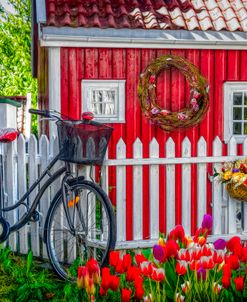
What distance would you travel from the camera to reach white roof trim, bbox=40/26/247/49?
8727 mm

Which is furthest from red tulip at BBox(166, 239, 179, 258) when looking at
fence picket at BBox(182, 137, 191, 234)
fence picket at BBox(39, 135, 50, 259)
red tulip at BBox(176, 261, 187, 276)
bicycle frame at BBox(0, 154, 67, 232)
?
fence picket at BBox(39, 135, 50, 259)

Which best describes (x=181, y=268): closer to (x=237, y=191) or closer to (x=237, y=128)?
(x=237, y=191)

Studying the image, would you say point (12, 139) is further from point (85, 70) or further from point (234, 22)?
point (234, 22)

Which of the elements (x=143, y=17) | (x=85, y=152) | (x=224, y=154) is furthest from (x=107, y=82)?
(x=85, y=152)

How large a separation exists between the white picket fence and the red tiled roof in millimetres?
2868

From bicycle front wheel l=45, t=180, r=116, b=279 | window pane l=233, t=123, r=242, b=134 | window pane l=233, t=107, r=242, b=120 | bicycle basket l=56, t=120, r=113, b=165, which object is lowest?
bicycle front wheel l=45, t=180, r=116, b=279

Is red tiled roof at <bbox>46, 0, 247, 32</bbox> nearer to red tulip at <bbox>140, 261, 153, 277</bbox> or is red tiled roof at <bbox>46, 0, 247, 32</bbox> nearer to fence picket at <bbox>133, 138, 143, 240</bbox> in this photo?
A: fence picket at <bbox>133, 138, 143, 240</bbox>

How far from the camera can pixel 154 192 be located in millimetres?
6164

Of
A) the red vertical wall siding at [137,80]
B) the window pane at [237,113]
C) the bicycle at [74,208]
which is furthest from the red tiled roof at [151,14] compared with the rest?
the bicycle at [74,208]

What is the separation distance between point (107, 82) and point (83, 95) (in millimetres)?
410

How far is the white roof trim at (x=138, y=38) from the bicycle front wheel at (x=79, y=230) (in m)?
3.39

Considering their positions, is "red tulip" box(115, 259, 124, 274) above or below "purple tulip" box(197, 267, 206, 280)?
above

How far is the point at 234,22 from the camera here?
9414 millimetres

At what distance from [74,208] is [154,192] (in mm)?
996
